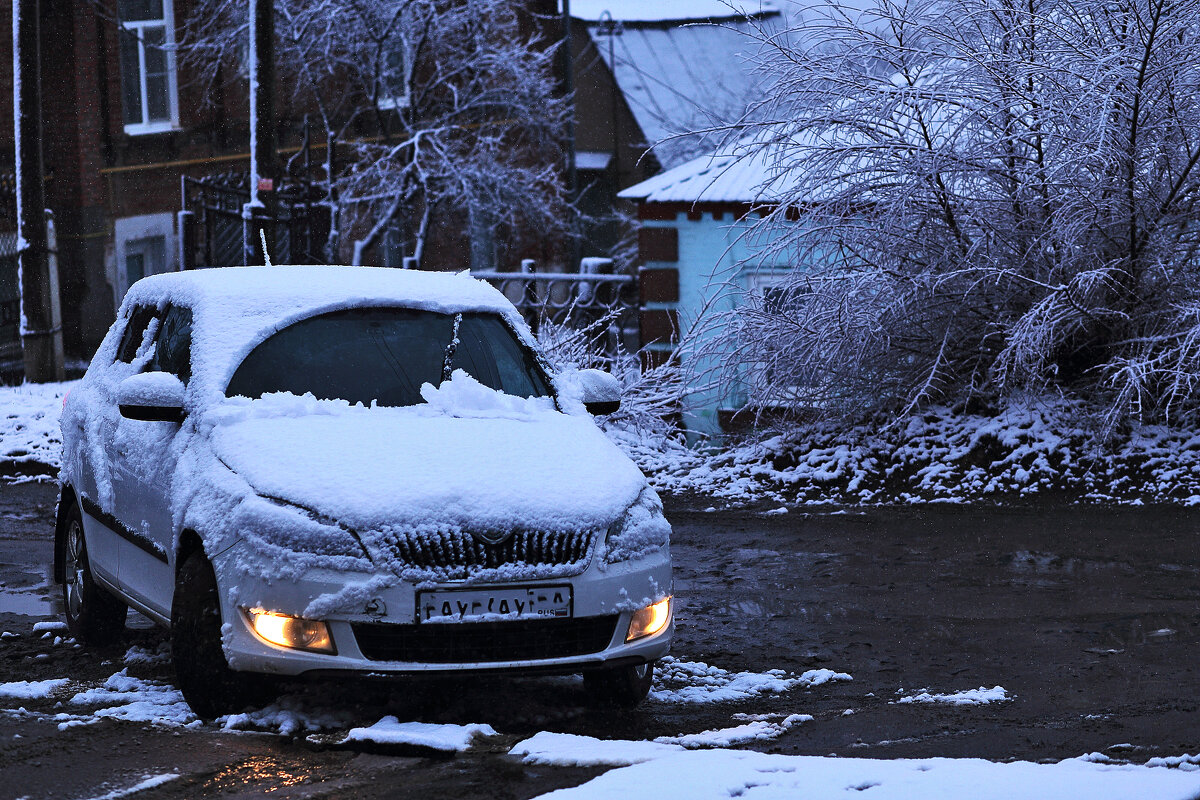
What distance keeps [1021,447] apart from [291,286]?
6543mm

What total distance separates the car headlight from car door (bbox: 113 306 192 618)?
5.42 ft

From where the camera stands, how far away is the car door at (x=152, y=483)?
580 cm

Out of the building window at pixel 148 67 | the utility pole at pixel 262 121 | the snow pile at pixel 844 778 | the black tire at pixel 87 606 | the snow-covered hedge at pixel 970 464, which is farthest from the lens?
the building window at pixel 148 67

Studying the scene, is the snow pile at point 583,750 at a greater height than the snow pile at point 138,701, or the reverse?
the snow pile at point 583,750

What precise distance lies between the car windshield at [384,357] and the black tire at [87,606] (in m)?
1.44

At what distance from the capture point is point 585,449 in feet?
19.2

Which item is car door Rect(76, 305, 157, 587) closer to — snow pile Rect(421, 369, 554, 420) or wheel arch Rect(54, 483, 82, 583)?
wheel arch Rect(54, 483, 82, 583)

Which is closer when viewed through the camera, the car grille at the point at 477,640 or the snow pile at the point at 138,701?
the car grille at the point at 477,640

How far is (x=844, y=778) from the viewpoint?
4.62 m

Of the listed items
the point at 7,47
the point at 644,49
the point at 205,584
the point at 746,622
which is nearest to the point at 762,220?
the point at 746,622

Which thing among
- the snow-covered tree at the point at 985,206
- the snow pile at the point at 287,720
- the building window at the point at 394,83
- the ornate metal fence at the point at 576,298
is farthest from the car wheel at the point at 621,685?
the building window at the point at 394,83

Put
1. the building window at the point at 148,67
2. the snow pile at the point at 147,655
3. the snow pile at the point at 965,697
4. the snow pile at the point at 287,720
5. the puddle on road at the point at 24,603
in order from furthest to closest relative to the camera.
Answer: the building window at the point at 148,67 < the puddle on road at the point at 24,603 < the snow pile at the point at 147,655 < the snow pile at the point at 965,697 < the snow pile at the point at 287,720

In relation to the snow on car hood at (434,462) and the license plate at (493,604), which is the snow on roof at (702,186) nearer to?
the snow on car hood at (434,462)

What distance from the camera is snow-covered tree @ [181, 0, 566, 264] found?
25828mm
